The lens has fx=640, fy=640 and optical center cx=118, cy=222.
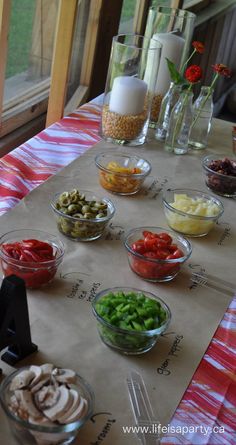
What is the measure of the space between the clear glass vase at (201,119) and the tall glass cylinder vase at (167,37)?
14 centimetres

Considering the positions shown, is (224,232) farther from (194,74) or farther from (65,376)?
(65,376)

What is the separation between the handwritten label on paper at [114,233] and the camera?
1289mm

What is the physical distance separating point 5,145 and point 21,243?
1.00 meters

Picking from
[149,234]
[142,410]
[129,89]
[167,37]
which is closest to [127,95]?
[129,89]

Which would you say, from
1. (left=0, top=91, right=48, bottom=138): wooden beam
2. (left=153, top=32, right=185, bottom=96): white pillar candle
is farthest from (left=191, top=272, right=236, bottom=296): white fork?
(left=0, top=91, right=48, bottom=138): wooden beam

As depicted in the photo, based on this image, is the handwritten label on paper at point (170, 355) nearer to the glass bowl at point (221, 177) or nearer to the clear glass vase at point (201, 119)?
the glass bowl at point (221, 177)

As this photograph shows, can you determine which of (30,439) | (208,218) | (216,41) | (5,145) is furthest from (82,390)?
(216,41)

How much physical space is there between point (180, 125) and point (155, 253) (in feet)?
2.32

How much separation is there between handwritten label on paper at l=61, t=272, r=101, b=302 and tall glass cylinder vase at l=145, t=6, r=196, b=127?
0.95 m

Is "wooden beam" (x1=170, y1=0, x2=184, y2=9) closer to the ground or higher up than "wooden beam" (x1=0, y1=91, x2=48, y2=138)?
higher up

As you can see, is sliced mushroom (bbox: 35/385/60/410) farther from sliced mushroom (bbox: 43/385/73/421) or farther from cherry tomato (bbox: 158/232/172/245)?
cherry tomato (bbox: 158/232/172/245)

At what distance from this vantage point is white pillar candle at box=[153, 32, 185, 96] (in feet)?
6.45

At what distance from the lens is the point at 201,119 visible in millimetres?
1871

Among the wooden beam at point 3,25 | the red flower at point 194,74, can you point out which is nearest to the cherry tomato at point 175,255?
the red flower at point 194,74
